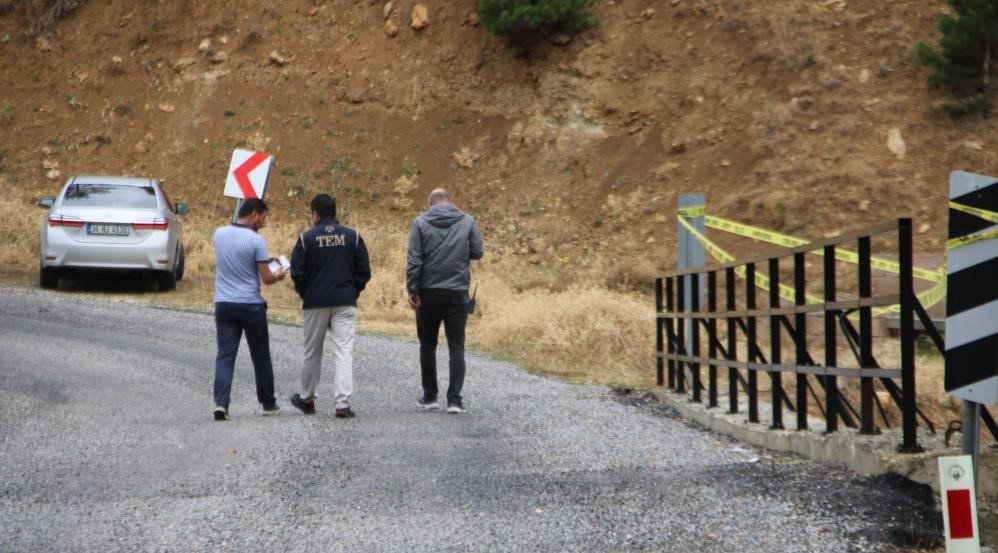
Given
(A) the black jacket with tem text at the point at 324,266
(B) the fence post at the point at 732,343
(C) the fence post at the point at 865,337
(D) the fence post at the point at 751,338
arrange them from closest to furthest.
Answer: (C) the fence post at the point at 865,337 → (D) the fence post at the point at 751,338 → (B) the fence post at the point at 732,343 → (A) the black jacket with tem text at the point at 324,266

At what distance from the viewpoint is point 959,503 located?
4.20m

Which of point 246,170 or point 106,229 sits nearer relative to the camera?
point 246,170

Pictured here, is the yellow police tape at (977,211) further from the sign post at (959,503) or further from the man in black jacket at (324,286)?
the man in black jacket at (324,286)

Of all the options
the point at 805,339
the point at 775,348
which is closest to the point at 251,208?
the point at 775,348

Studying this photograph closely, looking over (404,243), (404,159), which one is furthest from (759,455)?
(404,159)

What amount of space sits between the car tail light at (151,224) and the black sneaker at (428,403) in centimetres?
1024

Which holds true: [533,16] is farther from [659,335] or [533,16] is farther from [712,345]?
[712,345]

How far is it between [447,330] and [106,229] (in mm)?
10666

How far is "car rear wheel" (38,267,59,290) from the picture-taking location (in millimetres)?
20516

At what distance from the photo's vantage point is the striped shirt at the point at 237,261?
1006 centimetres

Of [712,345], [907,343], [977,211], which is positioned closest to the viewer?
[977,211]

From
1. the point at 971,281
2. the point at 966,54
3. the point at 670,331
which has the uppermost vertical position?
the point at 966,54

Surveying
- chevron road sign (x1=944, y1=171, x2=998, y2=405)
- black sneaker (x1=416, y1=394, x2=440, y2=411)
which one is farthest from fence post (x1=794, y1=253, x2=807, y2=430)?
black sneaker (x1=416, y1=394, x2=440, y2=411)

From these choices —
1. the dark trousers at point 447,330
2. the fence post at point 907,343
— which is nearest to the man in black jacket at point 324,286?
the dark trousers at point 447,330
